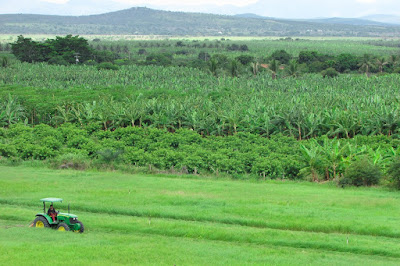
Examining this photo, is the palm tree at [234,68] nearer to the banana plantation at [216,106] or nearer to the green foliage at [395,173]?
the banana plantation at [216,106]

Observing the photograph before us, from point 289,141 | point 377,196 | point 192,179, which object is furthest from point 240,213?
point 289,141

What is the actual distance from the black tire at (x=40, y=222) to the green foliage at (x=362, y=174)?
14318 mm

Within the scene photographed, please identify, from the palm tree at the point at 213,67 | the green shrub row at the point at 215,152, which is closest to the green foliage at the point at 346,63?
the palm tree at the point at 213,67

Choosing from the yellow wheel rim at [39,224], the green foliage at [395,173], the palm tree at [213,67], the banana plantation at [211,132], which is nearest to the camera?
the yellow wheel rim at [39,224]

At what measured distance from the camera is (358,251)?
15164 mm

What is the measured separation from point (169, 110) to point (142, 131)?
4978 millimetres

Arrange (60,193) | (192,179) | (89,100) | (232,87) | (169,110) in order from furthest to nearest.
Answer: (232,87) → (89,100) → (169,110) → (192,179) → (60,193)

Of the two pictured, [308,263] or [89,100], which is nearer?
[308,263]

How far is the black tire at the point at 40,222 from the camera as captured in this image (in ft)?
54.2

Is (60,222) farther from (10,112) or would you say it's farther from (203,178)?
(10,112)

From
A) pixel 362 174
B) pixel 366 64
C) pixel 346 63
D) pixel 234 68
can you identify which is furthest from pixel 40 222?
pixel 346 63

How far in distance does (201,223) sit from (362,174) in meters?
10.1

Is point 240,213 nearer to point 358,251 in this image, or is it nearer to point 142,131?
point 358,251

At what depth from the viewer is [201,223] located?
18062mm
